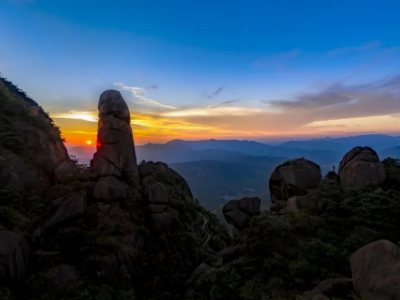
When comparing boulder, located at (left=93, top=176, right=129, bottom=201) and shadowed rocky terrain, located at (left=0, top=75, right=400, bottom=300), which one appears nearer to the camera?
shadowed rocky terrain, located at (left=0, top=75, right=400, bottom=300)

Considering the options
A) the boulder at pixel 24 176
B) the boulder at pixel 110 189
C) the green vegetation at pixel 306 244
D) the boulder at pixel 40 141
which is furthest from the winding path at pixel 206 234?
the boulder at pixel 40 141

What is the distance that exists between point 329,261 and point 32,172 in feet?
84.7

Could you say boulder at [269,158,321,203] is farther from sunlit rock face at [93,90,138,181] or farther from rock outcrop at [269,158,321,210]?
sunlit rock face at [93,90,138,181]

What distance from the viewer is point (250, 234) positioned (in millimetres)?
18844

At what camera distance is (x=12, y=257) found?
1612 cm

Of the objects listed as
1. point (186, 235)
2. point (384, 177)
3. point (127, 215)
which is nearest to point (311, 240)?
point (384, 177)

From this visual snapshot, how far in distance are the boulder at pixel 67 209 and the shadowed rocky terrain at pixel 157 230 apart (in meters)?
0.09

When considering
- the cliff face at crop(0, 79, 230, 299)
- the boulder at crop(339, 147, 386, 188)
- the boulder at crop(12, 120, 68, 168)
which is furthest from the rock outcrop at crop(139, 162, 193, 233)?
the boulder at crop(339, 147, 386, 188)

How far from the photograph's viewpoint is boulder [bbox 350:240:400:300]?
29.4 feet

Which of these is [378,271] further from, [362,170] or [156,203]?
[156,203]

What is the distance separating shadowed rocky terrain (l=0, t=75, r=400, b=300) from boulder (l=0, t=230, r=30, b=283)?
83 mm

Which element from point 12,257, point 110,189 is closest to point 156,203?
point 110,189

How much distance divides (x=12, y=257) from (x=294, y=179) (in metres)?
24.5

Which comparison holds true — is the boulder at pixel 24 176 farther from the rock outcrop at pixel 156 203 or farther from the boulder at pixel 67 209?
the rock outcrop at pixel 156 203
